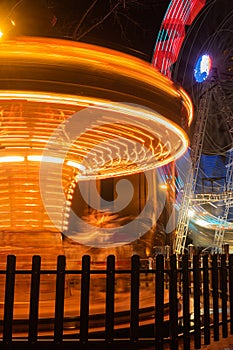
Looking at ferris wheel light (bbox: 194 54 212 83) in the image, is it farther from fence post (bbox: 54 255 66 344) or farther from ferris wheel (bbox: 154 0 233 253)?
fence post (bbox: 54 255 66 344)

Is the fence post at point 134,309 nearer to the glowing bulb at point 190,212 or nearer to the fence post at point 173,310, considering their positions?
the fence post at point 173,310

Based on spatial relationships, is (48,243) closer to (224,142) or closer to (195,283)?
(195,283)

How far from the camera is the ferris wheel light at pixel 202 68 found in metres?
17.6

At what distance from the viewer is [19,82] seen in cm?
468

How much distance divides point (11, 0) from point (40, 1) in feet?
6.01

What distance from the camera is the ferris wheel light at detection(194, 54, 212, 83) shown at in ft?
57.9

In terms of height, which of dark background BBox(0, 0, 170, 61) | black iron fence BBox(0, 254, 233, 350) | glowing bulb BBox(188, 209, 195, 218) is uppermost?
dark background BBox(0, 0, 170, 61)

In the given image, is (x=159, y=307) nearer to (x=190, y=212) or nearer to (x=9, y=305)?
(x=9, y=305)

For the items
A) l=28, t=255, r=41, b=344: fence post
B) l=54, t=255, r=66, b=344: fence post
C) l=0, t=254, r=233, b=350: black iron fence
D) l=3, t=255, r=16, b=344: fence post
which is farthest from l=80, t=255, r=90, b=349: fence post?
l=3, t=255, r=16, b=344: fence post

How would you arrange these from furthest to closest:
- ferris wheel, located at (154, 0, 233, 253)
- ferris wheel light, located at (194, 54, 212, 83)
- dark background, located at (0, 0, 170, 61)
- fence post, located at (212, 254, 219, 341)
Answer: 1. ferris wheel light, located at (194, 54, 212, 83)
2. ferris wheel, located at (154, 0, 233, 253)
3. dark background, located at (0, 0, 170, 61)
4. fence post, located at (212, 254, 219, 341)

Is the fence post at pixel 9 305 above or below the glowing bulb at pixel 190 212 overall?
below

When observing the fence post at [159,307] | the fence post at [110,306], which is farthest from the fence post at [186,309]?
the fence post at [110,306]

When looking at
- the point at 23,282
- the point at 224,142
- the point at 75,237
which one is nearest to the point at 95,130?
the point at 23,282

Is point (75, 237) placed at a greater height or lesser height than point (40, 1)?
lesser
